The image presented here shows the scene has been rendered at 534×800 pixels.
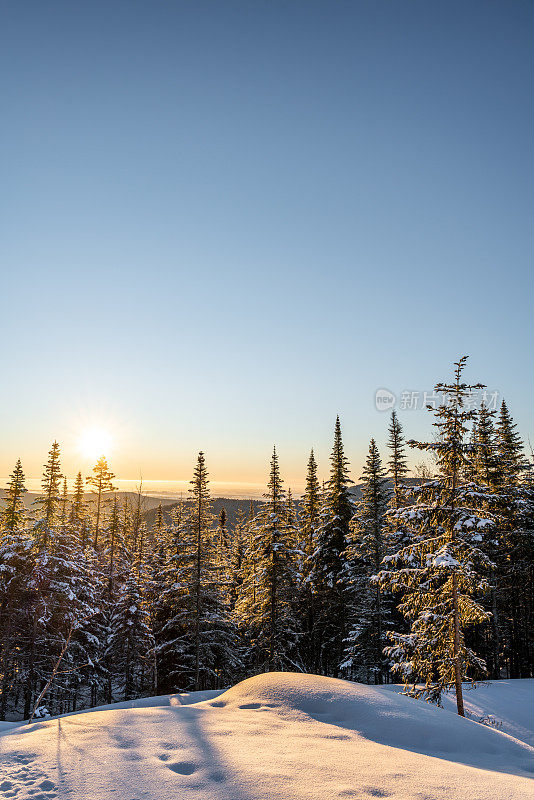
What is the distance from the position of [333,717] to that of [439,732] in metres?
2.02

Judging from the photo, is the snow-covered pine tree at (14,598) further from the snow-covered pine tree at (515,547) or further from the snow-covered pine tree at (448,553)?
the snow-covered pine tree at (515,547)

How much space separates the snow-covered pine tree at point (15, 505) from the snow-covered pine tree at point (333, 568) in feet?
61.1

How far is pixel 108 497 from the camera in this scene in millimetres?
42688

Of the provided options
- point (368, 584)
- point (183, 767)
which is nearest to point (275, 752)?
point (183, 767)

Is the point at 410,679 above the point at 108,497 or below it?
below

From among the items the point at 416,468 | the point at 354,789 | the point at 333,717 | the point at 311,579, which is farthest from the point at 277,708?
the point at 416,468

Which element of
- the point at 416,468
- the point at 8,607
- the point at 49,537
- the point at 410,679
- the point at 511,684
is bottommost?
the point at 511,684

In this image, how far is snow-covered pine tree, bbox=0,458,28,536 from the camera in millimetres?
29047

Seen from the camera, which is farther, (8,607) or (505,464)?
(505,464)

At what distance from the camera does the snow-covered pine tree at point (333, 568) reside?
31.9 metres

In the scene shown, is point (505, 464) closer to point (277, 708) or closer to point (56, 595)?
point (277, 708)

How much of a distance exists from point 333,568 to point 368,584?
2617mm

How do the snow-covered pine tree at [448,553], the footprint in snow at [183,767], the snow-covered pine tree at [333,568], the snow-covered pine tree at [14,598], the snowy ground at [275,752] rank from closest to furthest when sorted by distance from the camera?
the snowy ground at [275,752], the footprint in snow at [183,767], the snow-covered pine tree at [448,553], the snow-covered pine tree at [14,598], the snow-covered pine tree at [333,568]

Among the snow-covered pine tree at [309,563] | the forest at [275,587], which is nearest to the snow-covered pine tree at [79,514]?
the forest at [275,587]
